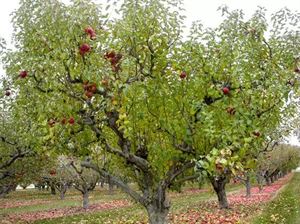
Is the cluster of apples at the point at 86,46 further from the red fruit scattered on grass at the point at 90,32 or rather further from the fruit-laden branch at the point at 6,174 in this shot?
the fruit-laden branch at the point at 6,174

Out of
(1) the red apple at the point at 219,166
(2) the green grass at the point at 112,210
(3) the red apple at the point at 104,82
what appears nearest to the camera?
(1) the red apple at the point at 219,166

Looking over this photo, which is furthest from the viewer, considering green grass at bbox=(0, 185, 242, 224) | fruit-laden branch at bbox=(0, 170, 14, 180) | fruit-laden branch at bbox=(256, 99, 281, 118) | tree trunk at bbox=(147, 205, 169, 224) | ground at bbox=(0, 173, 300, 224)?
green grass at bbox=(0, 185, 242, 224)

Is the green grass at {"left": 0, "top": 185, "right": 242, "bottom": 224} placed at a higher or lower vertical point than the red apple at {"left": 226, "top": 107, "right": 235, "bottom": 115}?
lower

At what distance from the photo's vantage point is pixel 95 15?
8617mm

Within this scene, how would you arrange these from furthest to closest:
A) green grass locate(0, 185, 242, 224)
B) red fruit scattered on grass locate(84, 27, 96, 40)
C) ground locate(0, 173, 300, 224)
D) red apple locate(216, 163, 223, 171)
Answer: green grass locate(0, 185, 242, 224) < ground locate(0, 173, 300, 224) < red fruit scattered on grass locate(84, 27, 96, 40) < red apple locate(216, 163, 223, 171)

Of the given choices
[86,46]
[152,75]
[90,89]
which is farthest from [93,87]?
[152,75]

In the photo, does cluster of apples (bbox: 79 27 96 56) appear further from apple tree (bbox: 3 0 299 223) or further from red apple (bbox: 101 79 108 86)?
red apple (bbox: 101 79 108 86)

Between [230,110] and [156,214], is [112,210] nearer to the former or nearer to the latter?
[156,214]

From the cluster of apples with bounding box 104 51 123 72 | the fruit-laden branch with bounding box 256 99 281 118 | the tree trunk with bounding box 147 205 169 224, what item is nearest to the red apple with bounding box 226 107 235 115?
the fruit-laden branch with bounding box 256 99 281 118

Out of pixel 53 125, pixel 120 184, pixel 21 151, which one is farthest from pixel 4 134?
pixel 53 125

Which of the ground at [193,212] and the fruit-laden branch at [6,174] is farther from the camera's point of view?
the fruit-laden branch at [6,174]

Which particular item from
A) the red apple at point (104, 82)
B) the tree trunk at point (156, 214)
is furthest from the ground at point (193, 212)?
the red apple at point (104, 82)

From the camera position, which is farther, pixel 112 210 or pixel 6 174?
pixel 112 210

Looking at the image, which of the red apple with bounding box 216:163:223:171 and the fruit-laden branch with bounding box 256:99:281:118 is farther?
the fruit-laden branch with bounding box 256:99:281:118
